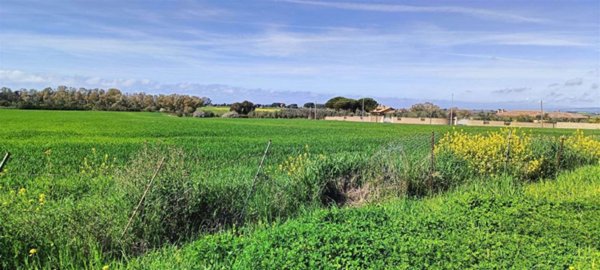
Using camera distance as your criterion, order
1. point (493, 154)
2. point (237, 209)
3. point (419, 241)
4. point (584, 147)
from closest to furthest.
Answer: point (419, 241)
point (237, 209)
point (493, 154)
point (584, 147)

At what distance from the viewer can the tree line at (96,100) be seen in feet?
298

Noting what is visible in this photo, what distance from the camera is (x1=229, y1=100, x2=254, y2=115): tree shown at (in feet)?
294

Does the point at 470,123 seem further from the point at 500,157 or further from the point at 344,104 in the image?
the point at 500,157

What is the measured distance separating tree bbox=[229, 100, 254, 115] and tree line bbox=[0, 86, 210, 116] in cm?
949

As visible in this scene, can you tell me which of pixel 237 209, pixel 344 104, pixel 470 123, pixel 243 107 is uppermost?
pixel 344 104

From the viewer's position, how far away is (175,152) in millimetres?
7461

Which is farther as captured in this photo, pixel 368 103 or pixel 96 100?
pixel 368 103

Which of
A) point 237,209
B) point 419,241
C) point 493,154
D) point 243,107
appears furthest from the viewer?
point 243,107

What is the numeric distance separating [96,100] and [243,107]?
41.1 m

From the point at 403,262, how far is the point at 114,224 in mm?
3949

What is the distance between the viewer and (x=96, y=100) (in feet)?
355

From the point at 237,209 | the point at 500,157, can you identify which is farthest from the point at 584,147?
the point at 237,209

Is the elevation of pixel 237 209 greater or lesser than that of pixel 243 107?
lesser

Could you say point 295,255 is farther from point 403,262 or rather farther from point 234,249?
point 403,262
